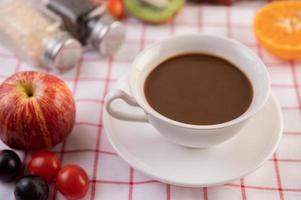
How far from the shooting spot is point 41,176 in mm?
1091

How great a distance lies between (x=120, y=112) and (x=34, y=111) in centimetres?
19

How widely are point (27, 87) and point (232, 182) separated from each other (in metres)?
0.51

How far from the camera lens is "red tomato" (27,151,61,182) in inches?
Result: 43.6

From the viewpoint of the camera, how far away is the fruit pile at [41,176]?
1.04 metres

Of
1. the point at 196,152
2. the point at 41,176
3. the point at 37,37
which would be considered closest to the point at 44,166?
the point at 41,176

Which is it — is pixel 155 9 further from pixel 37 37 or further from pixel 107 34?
pixel 37 37

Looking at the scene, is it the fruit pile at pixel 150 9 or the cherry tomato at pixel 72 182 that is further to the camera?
the fruit pile at pixel 150 9

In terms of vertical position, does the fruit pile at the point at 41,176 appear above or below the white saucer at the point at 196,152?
below

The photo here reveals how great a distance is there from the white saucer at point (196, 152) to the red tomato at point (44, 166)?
138mm

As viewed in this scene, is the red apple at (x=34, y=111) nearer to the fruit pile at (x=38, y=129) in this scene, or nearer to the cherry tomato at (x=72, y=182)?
the fruit pile at (x=38, y=129)

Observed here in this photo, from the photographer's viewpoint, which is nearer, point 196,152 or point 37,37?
point 196,152

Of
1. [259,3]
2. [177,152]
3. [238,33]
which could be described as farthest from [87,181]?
[259,3]

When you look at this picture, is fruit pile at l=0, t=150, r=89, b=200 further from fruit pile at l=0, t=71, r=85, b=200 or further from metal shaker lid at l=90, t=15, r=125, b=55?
metal shaker lid at l=90, t=15, r=125, b=55

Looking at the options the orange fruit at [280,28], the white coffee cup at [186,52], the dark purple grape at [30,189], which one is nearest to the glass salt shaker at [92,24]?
the white coffee cup at [186,52]
